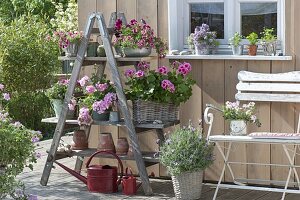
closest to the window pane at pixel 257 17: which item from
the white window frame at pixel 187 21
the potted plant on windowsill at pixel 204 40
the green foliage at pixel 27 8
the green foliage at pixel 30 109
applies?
the white window frame at pixel 187 21

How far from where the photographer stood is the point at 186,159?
5.88m

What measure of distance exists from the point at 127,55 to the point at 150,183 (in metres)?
1.05

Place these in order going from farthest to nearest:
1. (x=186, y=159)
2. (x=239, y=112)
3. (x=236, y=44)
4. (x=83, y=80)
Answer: (x=83, y=80) → (x=236, y=44) → (x=239, y=112) → (x=186, y=159)

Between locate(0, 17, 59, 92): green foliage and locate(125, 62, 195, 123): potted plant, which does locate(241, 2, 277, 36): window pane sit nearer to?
locate(125, 62, 195, 123): potted plant

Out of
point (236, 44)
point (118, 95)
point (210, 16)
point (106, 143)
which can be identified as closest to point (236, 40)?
point (236, 44)

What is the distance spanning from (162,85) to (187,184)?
756 mm

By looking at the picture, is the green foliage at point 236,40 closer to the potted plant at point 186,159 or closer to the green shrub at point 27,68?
the potted plant at point 186,159

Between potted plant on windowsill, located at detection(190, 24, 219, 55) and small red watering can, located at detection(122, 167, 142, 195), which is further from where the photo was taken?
potted plant on windowsill, located at detection(190, 24, 219, 55)

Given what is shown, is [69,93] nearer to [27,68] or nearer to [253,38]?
[253,38]

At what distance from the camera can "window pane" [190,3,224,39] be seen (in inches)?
258

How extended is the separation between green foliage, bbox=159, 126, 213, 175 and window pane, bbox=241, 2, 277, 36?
1032 millimetres

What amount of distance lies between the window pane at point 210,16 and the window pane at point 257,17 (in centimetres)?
18

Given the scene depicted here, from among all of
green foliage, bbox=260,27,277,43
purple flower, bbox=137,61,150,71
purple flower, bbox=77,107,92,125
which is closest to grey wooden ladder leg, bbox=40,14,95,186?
purple flower, bbox=77,107,92,125

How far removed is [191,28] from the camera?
6.70 m
